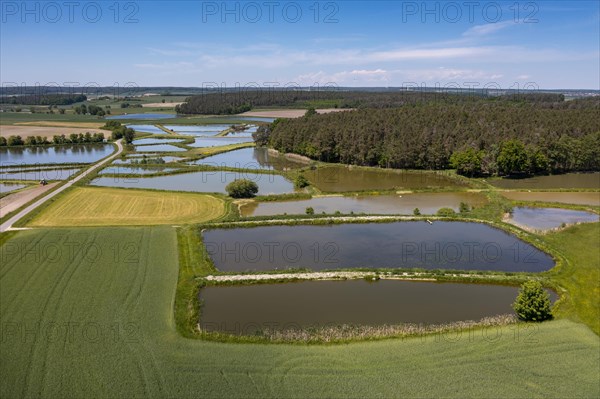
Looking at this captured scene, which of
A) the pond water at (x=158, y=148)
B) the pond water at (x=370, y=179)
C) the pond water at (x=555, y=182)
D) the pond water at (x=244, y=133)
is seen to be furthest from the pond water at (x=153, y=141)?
the pond water at (x=555, y=182)

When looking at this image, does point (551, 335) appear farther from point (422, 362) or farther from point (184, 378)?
point (184, 378)

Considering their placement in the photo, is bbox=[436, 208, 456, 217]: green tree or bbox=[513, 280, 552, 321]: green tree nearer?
bbox=[513, 280, 552, 321]: green tree

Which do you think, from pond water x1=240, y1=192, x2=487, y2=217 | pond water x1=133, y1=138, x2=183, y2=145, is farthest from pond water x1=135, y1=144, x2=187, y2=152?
pond water x1=240, y1=192, x2=487, y2=217

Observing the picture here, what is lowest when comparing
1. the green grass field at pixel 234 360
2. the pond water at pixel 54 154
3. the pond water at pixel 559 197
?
Answer: the green grass field at pixel 234 360

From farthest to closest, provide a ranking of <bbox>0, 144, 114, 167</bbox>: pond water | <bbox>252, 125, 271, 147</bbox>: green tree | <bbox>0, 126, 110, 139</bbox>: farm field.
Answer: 1. <bbox>0, 126, 110, 139</bbox>: farm field
2. <bbox>252, 125, 271, 147</bbox>: green tree
3. <bbox>0, 144, 114, 167</bbox>: pond water

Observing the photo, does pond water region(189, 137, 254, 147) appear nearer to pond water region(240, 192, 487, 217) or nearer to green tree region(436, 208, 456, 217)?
pond water region(240, 192, 487, 217)

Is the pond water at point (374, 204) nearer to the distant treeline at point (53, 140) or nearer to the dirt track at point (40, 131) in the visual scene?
the distant treeline at point (53, 140)
